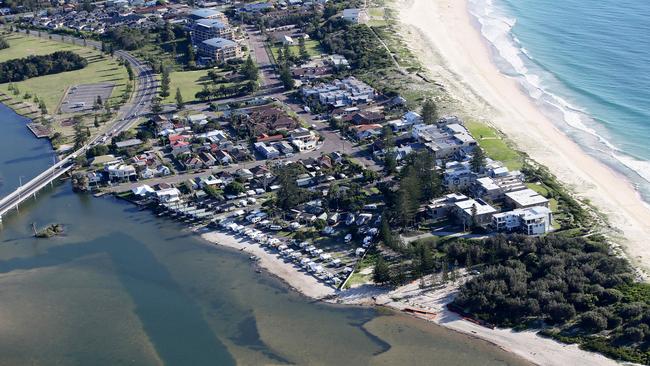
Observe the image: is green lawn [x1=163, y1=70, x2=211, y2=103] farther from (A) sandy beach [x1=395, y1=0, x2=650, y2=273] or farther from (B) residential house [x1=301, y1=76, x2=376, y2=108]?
(A) sandy beach [x1=395, y1=0, x2=650, y2=273]

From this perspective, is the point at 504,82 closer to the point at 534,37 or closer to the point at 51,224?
the point at 534,37

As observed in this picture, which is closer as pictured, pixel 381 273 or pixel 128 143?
pixel 381 273

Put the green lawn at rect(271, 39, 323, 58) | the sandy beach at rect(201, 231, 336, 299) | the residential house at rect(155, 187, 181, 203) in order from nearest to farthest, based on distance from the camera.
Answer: the sandy beach at rect(201, 231, 336, 299), the residential house at rect(155, 187, 181, 203), the green lawn at rect(271, 39, 323, 58)

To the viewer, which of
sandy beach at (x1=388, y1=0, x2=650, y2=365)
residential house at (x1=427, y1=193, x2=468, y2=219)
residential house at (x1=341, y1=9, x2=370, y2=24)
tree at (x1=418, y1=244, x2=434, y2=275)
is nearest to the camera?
sandy beach at (x1=388, y1=0, x2=650, y2=365)

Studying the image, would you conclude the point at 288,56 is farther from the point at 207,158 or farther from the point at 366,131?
the point at 207,158

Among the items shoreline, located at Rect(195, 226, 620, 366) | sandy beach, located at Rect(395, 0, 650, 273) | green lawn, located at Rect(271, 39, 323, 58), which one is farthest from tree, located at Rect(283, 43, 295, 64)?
shoreline, located at Rect(195, 226, 620, 366)

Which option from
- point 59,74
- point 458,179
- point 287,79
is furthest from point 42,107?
point 458,179

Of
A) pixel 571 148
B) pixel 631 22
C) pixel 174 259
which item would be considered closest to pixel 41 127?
pixel 174 259
